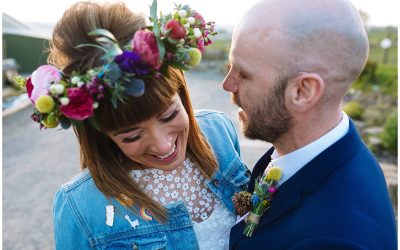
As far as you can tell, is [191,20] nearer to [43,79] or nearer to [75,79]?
[75,79]

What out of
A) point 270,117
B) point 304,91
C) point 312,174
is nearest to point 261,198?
point 312,174

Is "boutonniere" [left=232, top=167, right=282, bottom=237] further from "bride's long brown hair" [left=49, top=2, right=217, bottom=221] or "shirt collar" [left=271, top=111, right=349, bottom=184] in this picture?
"bride's long brown hair" [left=49, top=2, right=217, bottom=221]

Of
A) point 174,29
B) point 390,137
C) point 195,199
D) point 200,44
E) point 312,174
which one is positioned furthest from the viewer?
point 390,137

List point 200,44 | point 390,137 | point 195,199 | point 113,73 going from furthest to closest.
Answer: point 390,137, point 195,199, point 200,44, point 113,73

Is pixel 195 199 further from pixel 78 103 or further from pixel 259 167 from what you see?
pixel 78 103

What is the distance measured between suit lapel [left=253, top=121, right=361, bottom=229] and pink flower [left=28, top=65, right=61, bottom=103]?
3.57 ft

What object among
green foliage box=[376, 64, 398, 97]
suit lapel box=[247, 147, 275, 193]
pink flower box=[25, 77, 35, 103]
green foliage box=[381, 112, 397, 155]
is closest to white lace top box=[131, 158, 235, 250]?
suit lapel box=[247, 147, 275, 193]


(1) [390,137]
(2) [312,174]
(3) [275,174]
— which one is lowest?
(1) [390,137]

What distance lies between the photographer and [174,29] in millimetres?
1756

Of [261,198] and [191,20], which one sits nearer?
[191,20]

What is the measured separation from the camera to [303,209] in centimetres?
184

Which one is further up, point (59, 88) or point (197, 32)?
point (197, 32)

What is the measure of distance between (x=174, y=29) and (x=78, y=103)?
0.48 m

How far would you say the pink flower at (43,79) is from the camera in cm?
177
